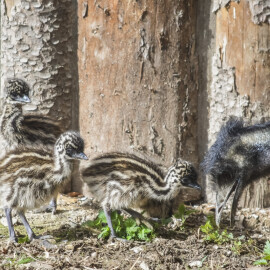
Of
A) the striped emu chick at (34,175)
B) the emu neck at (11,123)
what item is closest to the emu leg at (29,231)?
the striped emu chick at (34,175)

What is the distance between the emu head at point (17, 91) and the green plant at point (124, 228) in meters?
1.45

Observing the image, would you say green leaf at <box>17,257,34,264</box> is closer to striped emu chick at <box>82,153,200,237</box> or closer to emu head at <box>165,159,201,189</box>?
striped emu chick at <box>82,153,200,237</box>

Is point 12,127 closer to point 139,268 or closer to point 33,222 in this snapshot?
point 33,222

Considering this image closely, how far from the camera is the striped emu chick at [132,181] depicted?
608 cm

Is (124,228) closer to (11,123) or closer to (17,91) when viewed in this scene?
(11,123)

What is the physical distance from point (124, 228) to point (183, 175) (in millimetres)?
746

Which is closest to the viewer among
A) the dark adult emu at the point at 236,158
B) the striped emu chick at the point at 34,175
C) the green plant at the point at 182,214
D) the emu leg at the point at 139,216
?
the striped emu chick at the point at 34,175

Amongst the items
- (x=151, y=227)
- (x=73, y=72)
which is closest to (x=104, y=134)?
(x=73, y=72)

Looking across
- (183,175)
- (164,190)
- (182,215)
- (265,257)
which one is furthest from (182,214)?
(265,257)

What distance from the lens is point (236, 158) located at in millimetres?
6059

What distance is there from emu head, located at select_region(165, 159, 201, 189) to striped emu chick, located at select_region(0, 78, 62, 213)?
4.56ft

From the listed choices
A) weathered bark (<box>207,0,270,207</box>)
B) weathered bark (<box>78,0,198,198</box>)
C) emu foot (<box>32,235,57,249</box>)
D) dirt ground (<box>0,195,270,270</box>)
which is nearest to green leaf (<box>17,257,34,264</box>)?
dirt ground (<box>0,195,270,270</box>)

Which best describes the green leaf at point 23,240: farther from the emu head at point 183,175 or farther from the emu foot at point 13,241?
the emu head at point 183,175

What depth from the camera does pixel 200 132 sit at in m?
7.13
